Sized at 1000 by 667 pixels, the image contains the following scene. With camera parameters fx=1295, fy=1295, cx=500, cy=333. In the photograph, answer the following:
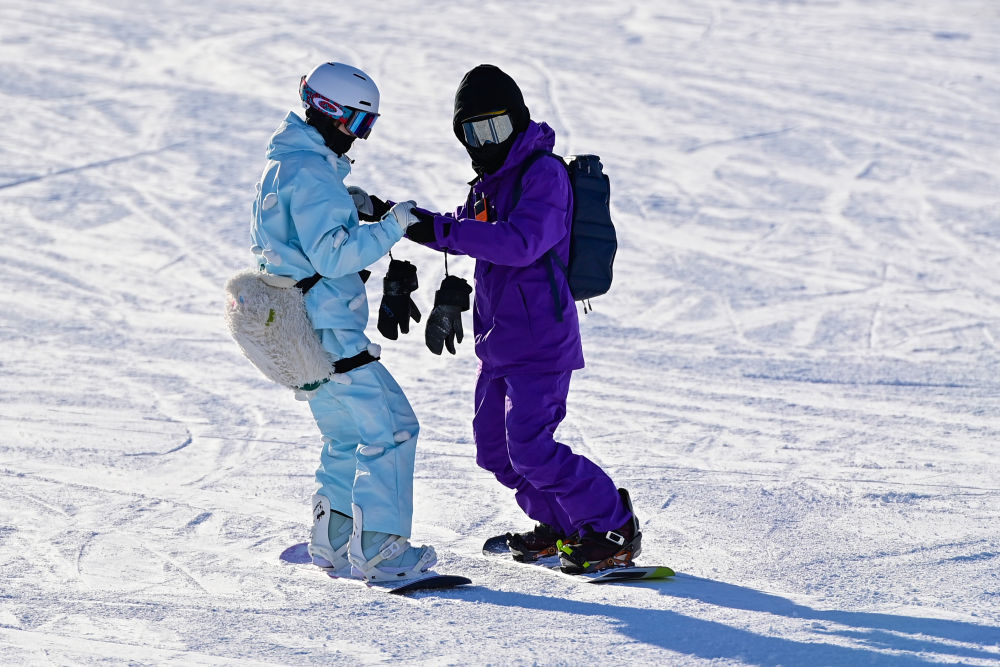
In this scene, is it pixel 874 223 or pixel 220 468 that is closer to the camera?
pixel 220 468

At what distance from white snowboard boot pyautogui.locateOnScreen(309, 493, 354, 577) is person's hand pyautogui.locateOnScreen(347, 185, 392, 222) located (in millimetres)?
1074

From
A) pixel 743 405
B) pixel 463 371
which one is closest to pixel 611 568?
pixel 743 405

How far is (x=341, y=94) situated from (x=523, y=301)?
3.30ft

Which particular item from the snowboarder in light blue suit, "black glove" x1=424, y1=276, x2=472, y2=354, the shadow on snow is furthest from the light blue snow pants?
the shadow on snow

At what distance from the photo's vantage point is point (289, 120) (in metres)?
4.57

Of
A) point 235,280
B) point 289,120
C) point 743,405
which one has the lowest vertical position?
point 743,405

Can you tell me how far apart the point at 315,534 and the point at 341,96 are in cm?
165

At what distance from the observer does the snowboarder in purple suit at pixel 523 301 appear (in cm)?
462

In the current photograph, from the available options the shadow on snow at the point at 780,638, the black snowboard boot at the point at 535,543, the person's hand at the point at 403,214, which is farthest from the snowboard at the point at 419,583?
the person's hand at the point at 403,214

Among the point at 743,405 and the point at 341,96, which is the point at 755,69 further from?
the point at 341,96

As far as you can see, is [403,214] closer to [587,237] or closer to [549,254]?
[549,254]

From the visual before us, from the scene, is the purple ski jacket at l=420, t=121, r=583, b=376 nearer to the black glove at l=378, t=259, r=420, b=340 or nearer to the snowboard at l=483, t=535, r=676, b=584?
the black glove at l=378, t=259, r=420, b=340

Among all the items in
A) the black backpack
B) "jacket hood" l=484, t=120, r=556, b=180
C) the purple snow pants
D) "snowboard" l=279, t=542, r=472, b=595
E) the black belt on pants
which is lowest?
"snowboard" l=279, t=542, r=472, b=595

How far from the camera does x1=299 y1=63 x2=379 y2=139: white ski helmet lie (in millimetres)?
4492
